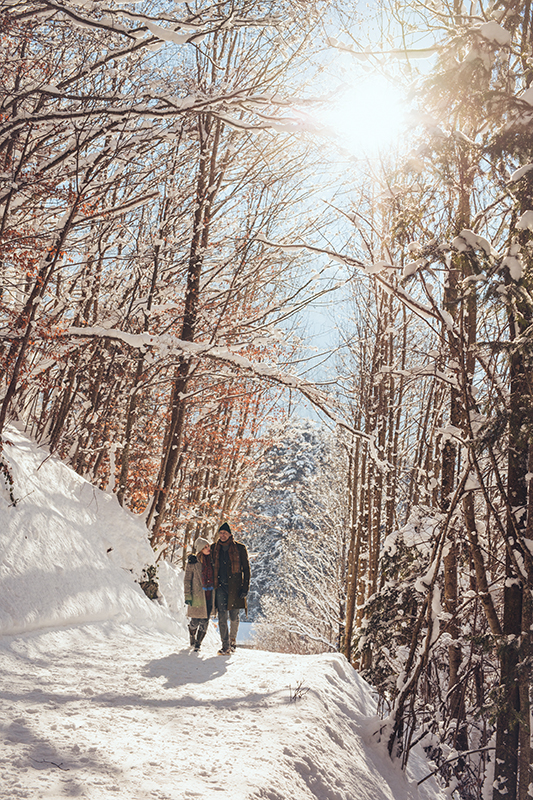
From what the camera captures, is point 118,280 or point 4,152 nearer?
point 4,152

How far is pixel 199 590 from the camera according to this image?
7109 millimetres

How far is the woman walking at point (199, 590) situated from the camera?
23.1 ft

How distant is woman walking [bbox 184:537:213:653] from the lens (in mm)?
7051

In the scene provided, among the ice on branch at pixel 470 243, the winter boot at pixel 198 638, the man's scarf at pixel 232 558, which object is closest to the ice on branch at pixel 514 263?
the ice on branch at pixel 470 243

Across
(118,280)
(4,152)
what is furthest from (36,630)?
(118,280)

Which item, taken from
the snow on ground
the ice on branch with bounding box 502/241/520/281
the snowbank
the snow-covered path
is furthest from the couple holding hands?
the ice on branch with bounding box 502/241/520/281

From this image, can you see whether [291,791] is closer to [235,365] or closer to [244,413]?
[235,365]

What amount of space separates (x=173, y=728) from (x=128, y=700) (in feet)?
2.04

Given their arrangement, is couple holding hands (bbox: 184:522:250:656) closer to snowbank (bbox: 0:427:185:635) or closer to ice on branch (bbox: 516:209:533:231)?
snowbank (bbox: 0:427:185:635)

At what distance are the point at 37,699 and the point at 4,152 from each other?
5651 mm

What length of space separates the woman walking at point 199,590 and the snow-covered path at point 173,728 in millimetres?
1168

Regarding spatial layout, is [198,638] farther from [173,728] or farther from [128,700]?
[173,728]

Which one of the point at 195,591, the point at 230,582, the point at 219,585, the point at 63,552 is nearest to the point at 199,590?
the point at 195,591

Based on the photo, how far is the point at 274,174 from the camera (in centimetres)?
1084
